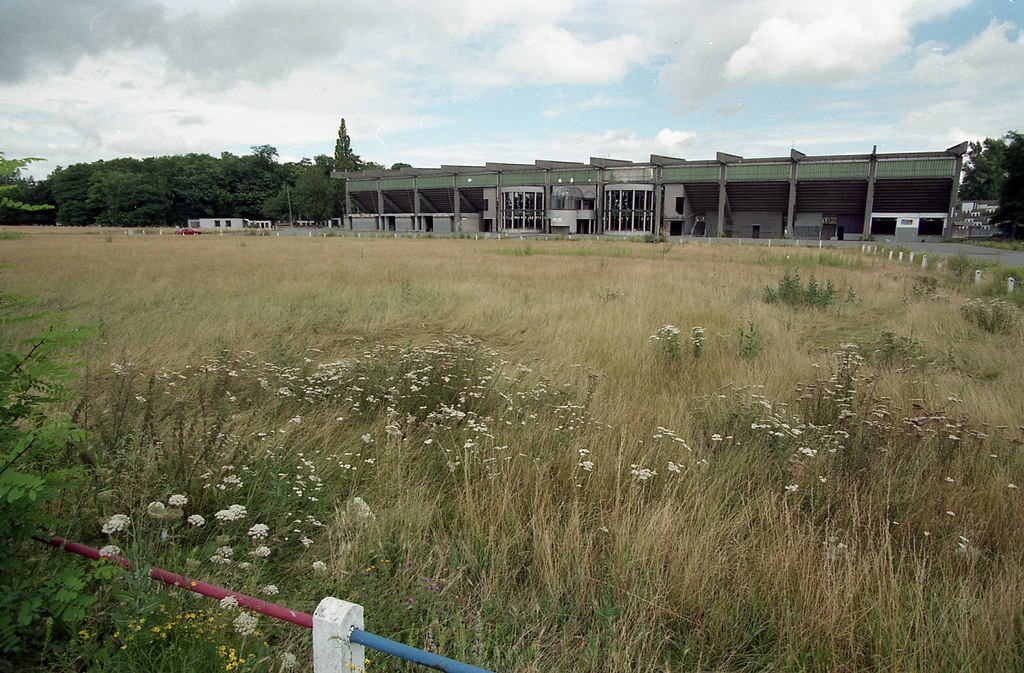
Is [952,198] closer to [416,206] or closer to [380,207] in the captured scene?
[416,206]

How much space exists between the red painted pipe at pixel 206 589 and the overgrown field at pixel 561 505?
0.35 ft

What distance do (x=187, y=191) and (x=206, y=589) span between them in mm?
121657

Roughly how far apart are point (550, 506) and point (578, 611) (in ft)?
3.29

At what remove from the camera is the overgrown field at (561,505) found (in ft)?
9.53

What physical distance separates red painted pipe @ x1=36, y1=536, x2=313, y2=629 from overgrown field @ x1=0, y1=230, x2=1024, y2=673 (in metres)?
0.11

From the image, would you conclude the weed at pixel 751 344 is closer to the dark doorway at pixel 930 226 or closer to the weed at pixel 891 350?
the weed at pixel 891 350

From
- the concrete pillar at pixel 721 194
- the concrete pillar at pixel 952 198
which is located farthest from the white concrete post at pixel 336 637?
the concrete pillar at pixel 952 198

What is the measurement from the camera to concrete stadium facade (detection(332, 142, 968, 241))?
65.0 m

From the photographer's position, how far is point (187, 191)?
10500cm

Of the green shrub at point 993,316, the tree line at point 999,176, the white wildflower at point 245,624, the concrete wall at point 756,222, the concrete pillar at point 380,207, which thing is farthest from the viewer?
the concrete pillar at point 380,207

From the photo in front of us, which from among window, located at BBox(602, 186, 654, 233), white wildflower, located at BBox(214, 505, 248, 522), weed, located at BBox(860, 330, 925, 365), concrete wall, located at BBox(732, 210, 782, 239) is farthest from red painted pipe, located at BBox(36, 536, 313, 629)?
window, located at BBox(602, 186, 654, 233)

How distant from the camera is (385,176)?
101m

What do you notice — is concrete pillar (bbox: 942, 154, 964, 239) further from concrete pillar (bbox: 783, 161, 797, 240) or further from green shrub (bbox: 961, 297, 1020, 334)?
green shrub (bbox: 961, 297, 1020, 334)

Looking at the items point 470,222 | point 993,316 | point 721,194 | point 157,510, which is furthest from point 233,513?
point 470,222
